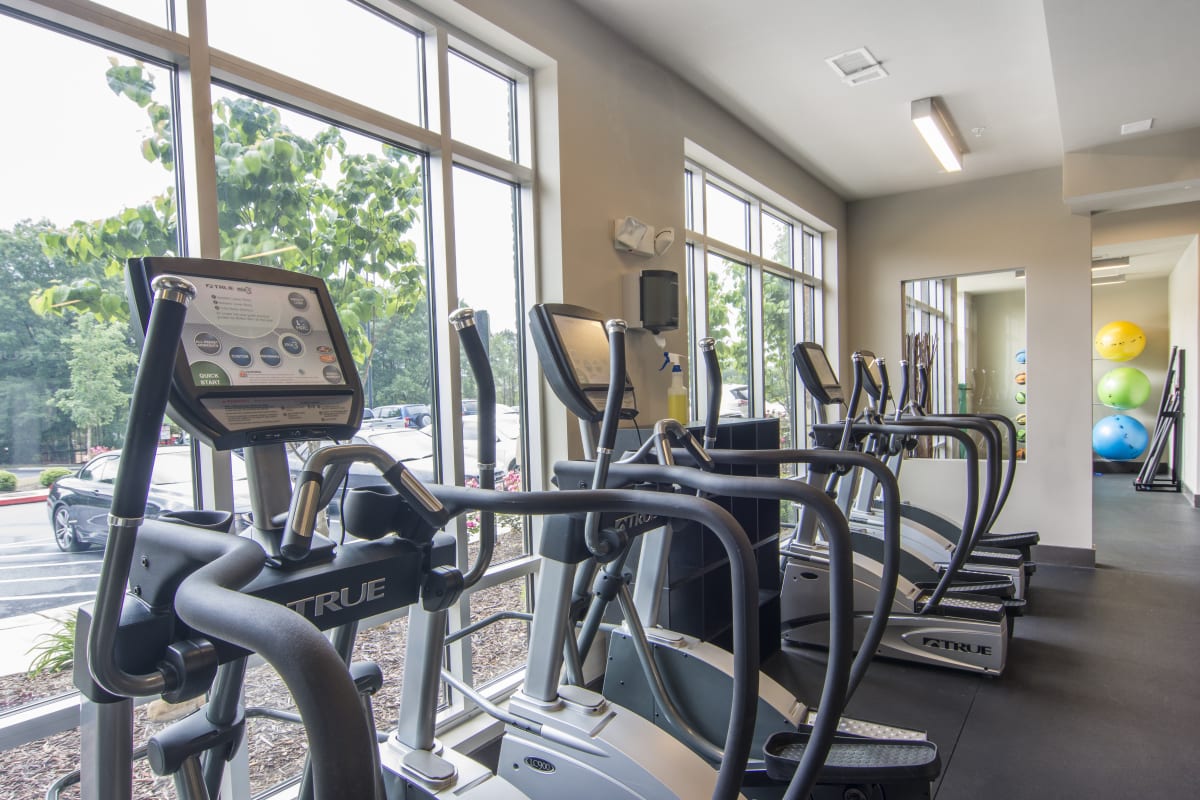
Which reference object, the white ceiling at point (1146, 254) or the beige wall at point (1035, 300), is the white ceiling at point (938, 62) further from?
the white ceiling at point (1146, 254)

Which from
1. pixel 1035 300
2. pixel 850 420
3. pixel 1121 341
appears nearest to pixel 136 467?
pixel 850 420

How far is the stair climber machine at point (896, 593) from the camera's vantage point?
10.1 ft

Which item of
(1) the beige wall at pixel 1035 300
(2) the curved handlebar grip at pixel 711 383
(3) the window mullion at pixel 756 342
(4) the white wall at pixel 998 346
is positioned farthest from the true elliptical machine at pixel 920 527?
(4) the white wall at pixel 998 346

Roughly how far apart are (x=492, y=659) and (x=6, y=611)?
5.48 feet

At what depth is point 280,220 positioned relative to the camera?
6.70 feet

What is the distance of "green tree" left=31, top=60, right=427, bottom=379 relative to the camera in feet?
5.40

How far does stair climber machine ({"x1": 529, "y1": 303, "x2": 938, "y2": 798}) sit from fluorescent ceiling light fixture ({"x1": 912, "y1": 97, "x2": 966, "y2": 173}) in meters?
3.02

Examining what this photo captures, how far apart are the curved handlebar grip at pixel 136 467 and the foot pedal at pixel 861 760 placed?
1.60m

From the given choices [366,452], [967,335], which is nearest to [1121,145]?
[967,335]

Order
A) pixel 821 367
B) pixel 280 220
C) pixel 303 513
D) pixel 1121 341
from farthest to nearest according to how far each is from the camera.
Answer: pixel 1121 341 < pixel 821 367 < pixel 280 220 < pixel 303 513

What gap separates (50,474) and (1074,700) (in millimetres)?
3577

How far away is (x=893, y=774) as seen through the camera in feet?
6.05

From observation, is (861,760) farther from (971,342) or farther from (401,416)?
(971,342)

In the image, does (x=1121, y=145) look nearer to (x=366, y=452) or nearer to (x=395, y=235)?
(x=395, y=235)
